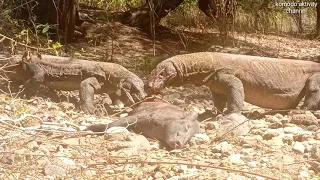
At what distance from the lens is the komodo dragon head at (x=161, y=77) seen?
6652mm

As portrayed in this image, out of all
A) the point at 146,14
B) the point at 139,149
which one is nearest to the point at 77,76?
the point at 139,149

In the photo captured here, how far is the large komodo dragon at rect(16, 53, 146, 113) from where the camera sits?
731 centimetres

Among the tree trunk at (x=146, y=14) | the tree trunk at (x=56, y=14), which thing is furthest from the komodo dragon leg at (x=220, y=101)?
the tree trunk at (x=146, y=14)

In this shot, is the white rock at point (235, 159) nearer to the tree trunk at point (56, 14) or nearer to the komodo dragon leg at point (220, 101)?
the komodo dragon leg at point (220, 101)

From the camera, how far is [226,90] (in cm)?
659

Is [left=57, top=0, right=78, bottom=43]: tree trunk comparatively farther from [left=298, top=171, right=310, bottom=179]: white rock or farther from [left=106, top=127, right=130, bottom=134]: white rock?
[left=298, top=171, right=310, bottom=179]: white rock

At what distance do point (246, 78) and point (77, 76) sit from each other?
7.67 feet

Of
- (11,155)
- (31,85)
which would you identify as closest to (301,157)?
(11,155)

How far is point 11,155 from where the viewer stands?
4.03 meters

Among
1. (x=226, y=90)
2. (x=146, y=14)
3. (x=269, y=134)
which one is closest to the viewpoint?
(x=269, y=134)

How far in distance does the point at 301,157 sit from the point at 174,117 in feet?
4.46

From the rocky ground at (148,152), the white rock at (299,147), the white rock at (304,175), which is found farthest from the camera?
the white rock at (299,147)

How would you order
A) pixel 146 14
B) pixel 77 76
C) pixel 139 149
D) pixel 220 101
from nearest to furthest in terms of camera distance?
pixel 139 149 < pixel 220 101 < pixel 77 76 < pixel 146 14

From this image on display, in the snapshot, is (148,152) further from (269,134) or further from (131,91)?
(131,91)
